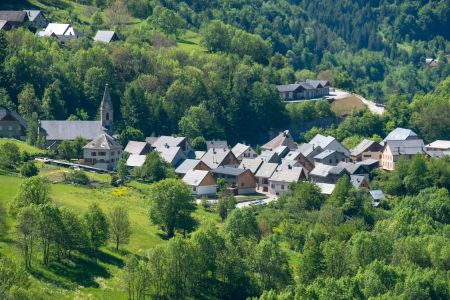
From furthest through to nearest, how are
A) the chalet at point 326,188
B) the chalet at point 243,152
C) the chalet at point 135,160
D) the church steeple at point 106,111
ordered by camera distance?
the church steeple at point 106,111, the chalet at point 243,152, the chalet at point 135,160, the chalet at point 326,188

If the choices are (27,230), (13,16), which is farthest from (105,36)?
(27,230)

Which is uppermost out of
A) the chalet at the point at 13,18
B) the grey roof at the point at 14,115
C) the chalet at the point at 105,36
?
the chalet at the point at 13,18

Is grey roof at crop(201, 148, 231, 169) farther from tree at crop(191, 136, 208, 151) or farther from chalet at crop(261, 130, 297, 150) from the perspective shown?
chalet at crop(261, 130, 297, 150)

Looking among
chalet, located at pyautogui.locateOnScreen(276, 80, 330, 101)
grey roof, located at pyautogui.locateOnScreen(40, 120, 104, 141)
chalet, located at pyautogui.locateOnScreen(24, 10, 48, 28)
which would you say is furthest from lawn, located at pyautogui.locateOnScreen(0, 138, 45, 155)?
chalet, located at pyautogui.locateOnScreen(276, 80, 330, 101)

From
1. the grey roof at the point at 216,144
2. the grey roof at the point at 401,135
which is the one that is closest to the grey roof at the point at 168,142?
the grey roof at the point at 216,144

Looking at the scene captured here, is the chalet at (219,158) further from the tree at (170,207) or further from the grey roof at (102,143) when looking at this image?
the tree at (170,207)

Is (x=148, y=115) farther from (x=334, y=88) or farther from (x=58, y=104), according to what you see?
(x=334, y=88)

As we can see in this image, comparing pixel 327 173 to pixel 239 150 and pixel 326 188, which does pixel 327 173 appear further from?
pixel 239 150
